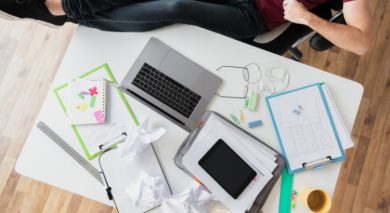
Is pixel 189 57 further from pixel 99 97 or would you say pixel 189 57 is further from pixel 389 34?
pixel 389 34

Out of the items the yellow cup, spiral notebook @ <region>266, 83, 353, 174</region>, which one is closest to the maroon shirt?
spiral notebook @ <region>266, 83, 353, 174</region>

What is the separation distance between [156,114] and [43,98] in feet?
3.31

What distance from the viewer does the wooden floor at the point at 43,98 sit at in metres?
1.81

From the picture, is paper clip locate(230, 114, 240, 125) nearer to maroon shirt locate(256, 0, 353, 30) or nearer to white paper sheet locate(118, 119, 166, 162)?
white paper sheet locate(118, 119, 166, 162)

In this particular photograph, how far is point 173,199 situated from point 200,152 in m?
0.17

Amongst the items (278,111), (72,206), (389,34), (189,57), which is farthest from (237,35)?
(72,206)

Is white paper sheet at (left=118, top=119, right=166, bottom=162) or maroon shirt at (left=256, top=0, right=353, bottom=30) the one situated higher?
maroon shirt at (left=256, top=0, right=353, bottom=30)

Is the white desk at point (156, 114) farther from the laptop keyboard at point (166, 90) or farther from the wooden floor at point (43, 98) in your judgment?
the wooden floor at point (43, 98)

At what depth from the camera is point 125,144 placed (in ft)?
3.80

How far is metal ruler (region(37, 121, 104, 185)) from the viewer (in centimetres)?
118

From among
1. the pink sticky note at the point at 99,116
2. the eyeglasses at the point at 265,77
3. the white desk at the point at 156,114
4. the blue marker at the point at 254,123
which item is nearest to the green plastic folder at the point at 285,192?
the white desk at the point at 156,114

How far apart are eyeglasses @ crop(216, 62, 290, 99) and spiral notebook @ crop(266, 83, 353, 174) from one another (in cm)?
3

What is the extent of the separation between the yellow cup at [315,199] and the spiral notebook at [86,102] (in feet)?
2.29

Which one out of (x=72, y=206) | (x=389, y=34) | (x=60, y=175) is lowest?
(x=72, y=206)
